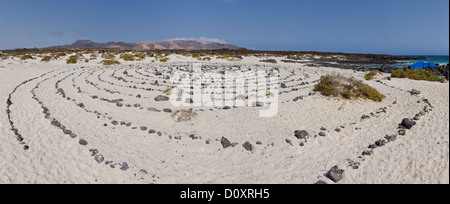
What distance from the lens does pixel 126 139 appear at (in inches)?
292

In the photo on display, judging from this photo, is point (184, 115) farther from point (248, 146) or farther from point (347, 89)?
point (347, 89)

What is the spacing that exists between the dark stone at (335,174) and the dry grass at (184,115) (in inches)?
211

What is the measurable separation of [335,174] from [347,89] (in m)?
8.02

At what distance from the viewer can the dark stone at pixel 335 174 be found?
212 inches

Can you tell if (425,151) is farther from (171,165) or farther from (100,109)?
(100,109)

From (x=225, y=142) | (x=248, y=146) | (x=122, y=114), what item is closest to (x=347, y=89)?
(x=248, y=146)

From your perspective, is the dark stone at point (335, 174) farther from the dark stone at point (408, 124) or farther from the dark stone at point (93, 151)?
the dark stone at point (93, 151)

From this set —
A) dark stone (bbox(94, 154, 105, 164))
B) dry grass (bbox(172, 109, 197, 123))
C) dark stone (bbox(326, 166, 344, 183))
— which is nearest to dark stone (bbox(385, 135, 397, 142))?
dark stone (bbox(326, 166, 344, 183))

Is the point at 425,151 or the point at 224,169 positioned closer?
the point at 224,169

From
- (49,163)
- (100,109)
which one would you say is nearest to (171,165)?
(49,163)

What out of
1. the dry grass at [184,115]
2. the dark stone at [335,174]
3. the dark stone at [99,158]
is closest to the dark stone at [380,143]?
the dark stone at [335,174]

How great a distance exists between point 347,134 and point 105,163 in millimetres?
7449
